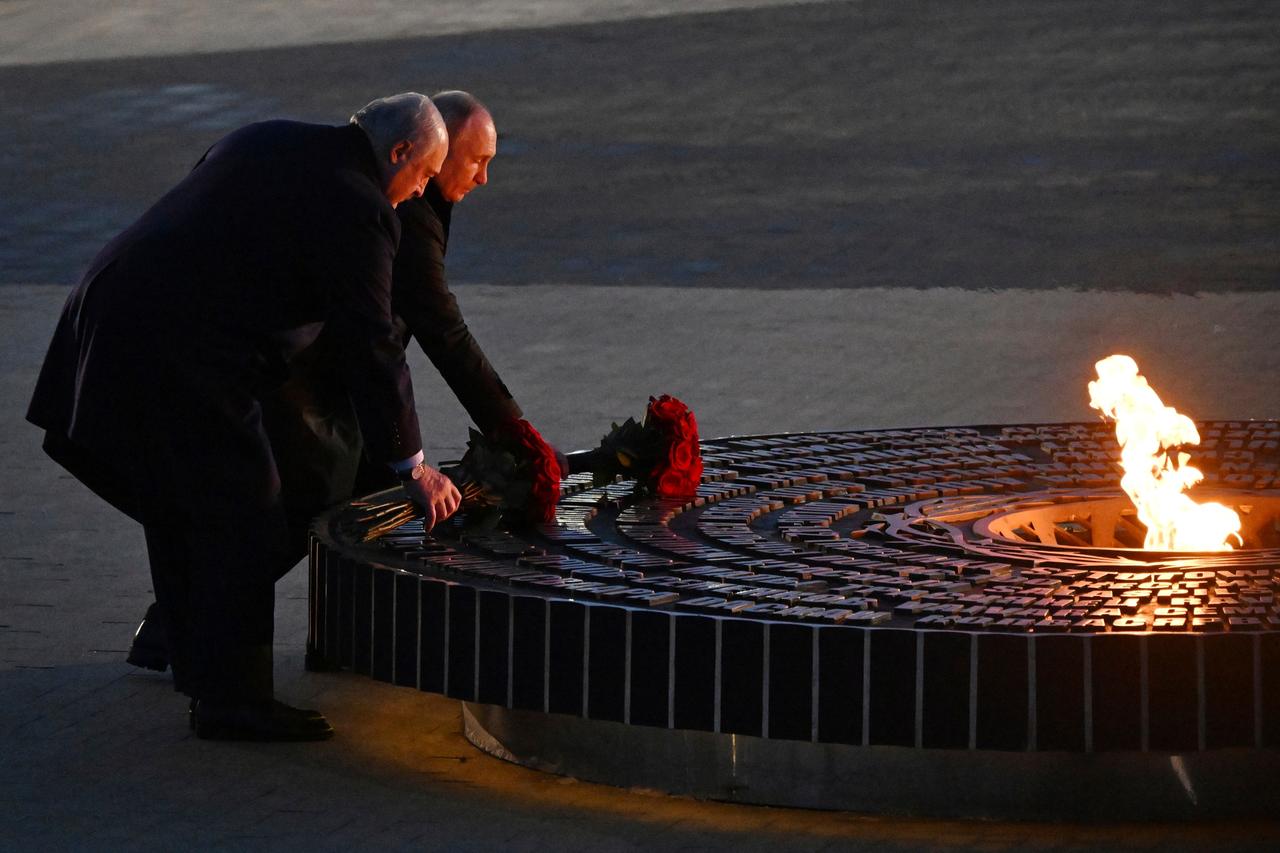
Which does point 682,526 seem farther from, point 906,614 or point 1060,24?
point 1060,24

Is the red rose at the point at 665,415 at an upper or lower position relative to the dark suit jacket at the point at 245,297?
lower

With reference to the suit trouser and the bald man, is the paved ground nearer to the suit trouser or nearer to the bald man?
the suit trouser

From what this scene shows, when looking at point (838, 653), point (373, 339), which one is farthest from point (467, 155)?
point (838, 653)

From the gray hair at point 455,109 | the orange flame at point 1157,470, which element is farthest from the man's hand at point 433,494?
the orange flame at point 1157,470

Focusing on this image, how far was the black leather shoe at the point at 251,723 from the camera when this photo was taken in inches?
188

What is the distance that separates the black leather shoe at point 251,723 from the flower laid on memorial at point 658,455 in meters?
0.94

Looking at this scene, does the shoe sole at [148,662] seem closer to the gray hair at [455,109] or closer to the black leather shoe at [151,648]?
the black leather shoe at [151,648]

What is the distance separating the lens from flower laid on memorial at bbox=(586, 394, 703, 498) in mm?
5246

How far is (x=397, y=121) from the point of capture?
15.2 feet

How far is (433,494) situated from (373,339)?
14.0 inches

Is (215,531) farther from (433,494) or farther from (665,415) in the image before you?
(665,415)

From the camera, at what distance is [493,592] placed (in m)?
4.24

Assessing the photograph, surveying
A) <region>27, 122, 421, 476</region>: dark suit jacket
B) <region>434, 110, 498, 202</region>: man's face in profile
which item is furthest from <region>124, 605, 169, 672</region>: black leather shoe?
<region>434, 110, 498, 202</region>: man's face in profile

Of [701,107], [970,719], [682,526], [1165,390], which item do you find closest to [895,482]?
[682,526]
